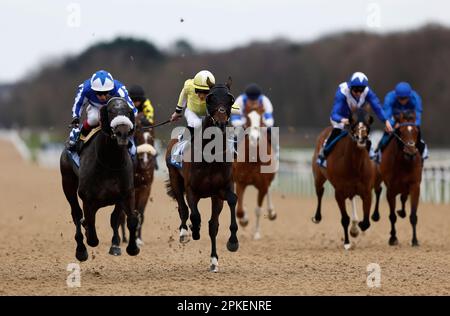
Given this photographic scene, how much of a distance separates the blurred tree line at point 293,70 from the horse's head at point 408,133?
1465 cm

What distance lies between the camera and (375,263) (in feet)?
35.7

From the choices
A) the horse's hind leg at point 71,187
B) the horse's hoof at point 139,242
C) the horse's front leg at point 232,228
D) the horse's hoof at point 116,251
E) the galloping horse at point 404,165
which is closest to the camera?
the horse's front leg at point 232,228

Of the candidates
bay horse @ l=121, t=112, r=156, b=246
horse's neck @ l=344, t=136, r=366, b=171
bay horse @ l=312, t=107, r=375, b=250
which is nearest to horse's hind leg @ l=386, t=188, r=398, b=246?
bay horse @ l=312, t=107, r=375, b=250

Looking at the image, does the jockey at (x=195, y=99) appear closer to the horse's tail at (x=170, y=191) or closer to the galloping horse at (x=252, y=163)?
the horse's tail at (x=170, y=191)

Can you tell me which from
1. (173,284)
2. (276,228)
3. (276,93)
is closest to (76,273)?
(173,284)

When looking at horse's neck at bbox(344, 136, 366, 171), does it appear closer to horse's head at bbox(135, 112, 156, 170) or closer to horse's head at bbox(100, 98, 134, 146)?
horse's head at bbox(135, 112, 156, 170)

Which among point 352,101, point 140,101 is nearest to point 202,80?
point 352,101

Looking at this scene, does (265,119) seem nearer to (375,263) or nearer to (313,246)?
(313,246)

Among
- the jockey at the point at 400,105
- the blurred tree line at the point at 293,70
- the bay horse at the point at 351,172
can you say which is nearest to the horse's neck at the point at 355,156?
the bay horse at the point at 351,172

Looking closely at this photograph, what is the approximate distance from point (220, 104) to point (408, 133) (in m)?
4.37

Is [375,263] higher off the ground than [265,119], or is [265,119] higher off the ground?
[265,119]

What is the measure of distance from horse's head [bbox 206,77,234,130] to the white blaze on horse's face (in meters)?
5.03

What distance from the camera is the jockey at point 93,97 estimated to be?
10133 mm
